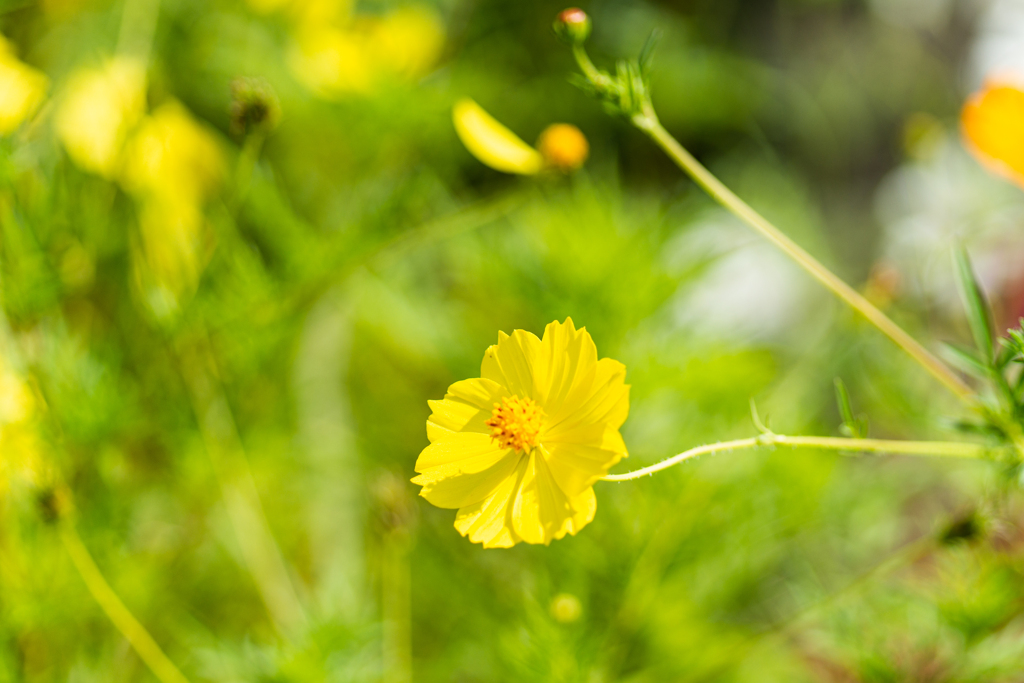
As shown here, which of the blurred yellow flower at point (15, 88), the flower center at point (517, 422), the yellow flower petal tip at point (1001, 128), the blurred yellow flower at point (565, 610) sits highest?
the yellow flower petal tip at point (1001, 128)

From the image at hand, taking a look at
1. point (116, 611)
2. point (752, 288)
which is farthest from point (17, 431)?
point (752, 288)

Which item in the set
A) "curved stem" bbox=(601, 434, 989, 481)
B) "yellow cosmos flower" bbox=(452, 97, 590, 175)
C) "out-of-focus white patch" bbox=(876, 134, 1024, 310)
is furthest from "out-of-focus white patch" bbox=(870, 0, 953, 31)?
"curved stem" bbox=(601, 434, 989, 481)

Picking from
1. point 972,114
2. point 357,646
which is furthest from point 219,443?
point 972,114

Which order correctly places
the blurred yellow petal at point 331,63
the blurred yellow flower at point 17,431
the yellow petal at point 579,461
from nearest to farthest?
1. the yellow petal at point 579,461
2. the blurred yellow flower at point 17,431
3. the blurred yellow petal at point 331,63

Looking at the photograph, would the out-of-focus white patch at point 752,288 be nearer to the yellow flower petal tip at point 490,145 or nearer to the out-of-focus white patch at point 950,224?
the out-of-focus white patch at point 950,224

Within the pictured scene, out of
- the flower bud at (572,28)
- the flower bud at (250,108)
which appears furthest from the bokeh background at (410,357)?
the flower bud at (572,28)

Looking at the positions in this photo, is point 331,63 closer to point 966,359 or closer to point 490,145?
point 490,145

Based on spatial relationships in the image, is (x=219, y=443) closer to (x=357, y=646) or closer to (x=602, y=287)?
(x=357, y=646)
